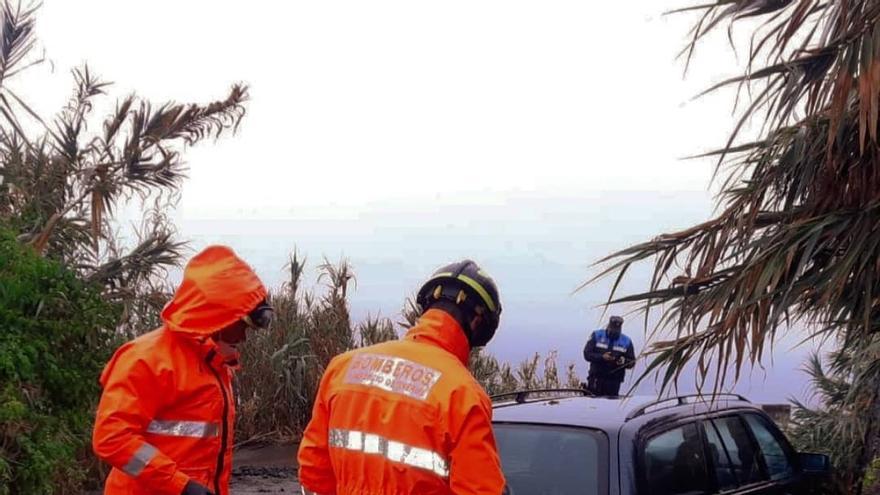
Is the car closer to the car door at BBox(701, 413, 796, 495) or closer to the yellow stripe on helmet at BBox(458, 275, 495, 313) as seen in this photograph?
the car door at BBox(701, 413, 796, 495)

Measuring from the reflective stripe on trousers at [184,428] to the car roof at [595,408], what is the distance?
5.42 ft

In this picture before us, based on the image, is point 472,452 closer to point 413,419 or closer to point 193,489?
point 413,419

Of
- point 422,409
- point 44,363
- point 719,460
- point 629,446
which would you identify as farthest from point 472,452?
point 44,363

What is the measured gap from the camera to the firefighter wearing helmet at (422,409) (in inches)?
123

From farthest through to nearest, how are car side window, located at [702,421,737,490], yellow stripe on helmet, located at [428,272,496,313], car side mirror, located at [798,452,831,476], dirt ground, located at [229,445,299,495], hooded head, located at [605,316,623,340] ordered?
1. hooded head, located at [605,316,623,340]
2. dirt ground, located at [229,445,299,495]
3. car side mirror, located at [798,452,831,476]
4. car side window, located at [702,421,737,490]
5. yellow stripe on helmet, located at [428,272,496,313]

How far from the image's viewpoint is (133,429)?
401cm

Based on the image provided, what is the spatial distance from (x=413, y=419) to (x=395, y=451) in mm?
118

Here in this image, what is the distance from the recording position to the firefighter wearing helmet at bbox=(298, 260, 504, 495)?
314 centimetres

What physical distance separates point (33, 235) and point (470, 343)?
618cm

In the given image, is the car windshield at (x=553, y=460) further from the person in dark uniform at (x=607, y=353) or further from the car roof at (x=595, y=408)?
the person in dark uniform at (x=607, y=353)

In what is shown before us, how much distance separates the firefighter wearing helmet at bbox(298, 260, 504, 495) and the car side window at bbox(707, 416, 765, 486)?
113 inches

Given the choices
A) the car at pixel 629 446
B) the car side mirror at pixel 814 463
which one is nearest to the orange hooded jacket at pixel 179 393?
the car at pixel 629 446

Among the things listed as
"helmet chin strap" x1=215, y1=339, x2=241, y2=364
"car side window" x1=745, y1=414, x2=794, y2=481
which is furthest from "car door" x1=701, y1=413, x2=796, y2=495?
"helmet chin strap" x1=215, y1=339, x2=241, y2=364

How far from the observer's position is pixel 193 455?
430 cm
